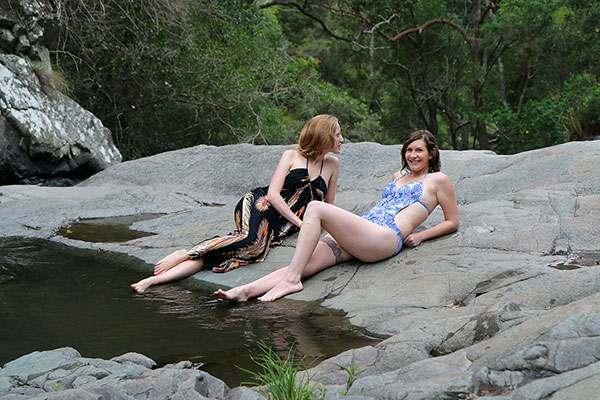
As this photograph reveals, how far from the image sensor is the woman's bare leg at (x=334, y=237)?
4.25 meters

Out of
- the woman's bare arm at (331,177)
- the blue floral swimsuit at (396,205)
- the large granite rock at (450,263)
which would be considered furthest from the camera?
the woman's bare arm at (331,177)

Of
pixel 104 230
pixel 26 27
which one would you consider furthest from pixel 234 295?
pixel 26 27

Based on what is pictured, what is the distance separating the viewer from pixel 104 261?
548 cm

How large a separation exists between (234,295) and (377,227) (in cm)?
119

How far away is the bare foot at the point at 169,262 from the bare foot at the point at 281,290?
105 cm

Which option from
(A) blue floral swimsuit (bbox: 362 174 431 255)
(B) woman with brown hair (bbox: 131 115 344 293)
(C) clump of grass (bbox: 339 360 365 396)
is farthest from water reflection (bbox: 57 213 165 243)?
(C) clump of grass (bbox: 339 360 365 396)

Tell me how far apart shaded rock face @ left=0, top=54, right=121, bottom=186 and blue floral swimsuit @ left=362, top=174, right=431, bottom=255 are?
7.16 m

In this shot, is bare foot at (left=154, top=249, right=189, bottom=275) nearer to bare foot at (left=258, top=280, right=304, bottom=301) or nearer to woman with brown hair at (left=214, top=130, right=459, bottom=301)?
woman with brown hair at (left=214, top=130, right=459, bottom=301)

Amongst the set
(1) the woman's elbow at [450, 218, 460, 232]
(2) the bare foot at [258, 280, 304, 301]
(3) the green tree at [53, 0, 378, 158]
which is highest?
(3) the green tree at [53, 0, 378, 158]

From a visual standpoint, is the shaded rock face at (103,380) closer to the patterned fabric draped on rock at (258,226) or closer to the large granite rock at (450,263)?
the large granite rock at (450,263)

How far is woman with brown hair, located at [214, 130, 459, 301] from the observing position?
426 centimetres

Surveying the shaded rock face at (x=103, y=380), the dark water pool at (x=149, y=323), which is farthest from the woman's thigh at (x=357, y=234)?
the shaded rock face at (x=103, y=380)

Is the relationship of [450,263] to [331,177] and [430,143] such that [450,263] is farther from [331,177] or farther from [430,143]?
[331,177]

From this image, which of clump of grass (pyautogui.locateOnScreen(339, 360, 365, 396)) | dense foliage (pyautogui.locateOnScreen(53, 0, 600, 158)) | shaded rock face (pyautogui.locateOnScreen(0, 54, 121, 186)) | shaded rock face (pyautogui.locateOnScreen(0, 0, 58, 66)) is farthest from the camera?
dense foliage (pyautogui.locateOnScreen(53, 0, 600, 158))
